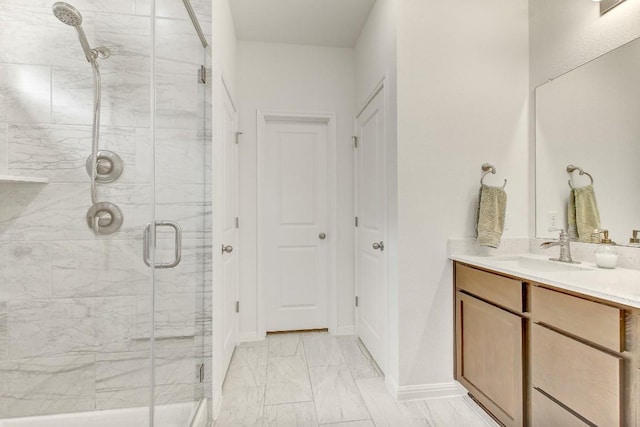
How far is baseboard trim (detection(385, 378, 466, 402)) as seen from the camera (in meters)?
1.94

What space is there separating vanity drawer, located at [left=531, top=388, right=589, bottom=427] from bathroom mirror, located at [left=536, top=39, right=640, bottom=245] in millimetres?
862

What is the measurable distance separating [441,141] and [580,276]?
3.22ft

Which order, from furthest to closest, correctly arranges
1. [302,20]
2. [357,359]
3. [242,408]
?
[302,20]
[357,359]
[242,408]

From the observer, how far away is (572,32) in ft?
6.03

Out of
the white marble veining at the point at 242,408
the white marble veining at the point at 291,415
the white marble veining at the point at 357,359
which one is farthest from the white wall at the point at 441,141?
the white marble veining at the point at 242,408

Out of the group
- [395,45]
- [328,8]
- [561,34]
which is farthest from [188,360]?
[561,34]

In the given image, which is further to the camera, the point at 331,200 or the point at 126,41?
the point at 331,200

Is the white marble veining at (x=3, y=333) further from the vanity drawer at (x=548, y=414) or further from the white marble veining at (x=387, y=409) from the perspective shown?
the vanity drawer at (x=548, y=414)

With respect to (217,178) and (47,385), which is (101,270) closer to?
(47,385)

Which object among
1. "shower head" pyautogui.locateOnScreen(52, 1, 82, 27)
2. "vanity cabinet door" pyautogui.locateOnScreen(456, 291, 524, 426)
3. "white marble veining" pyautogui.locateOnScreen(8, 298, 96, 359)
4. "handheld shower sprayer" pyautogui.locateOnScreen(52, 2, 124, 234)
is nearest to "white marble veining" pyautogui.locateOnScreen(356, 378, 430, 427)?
"vanity cabinet door" pyautogui.locateOnScreen(456, 291, 524, 426)

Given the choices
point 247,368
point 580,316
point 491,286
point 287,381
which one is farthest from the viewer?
point 247,368

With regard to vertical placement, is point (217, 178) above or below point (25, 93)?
below

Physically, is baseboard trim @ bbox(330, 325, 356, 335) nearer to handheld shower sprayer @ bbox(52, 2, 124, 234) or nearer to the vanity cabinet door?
the vanity cabinet door

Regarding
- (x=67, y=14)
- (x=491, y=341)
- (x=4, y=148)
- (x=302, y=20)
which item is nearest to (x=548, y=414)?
(x=491, y=341)
